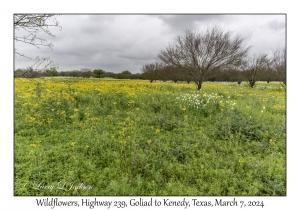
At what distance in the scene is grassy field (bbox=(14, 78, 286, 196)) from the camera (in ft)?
10.2

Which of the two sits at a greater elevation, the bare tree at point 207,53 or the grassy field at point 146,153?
the bare tree at point 207,53

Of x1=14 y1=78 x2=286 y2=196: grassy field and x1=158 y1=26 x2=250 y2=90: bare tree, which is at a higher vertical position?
x1=158 y1=26 x2=250 y2=90: bare tree

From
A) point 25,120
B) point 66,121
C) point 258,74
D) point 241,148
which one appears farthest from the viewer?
point 258,74

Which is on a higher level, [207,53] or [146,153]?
[207,53]

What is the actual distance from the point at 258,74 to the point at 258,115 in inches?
686

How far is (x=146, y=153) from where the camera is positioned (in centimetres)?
405

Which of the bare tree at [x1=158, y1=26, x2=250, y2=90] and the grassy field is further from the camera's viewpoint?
the bare tree at [x1=158, y1=26, x2=250, y2=90]

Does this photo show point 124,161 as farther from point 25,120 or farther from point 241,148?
point 25,120

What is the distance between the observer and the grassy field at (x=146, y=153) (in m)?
3.10

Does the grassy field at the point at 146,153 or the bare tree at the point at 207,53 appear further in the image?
the bare tree at the point at 207,53

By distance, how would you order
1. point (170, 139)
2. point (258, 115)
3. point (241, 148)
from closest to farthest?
point (241, 148)
point (170, 139)
point (258, 115)
